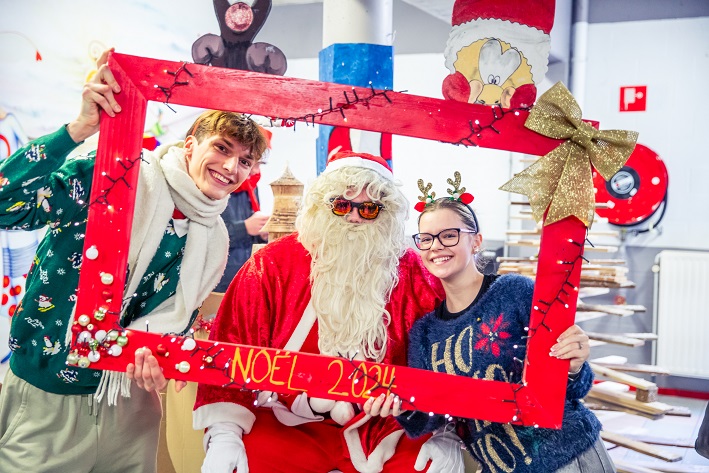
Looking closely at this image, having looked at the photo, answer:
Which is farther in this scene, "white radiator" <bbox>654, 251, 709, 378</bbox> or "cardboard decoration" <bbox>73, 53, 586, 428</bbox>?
"white radiator" <bbox>654, 251, 709, 378</bbox>

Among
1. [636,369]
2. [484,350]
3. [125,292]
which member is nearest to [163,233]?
[125,292]

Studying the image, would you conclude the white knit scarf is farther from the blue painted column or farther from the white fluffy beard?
the blue painted column

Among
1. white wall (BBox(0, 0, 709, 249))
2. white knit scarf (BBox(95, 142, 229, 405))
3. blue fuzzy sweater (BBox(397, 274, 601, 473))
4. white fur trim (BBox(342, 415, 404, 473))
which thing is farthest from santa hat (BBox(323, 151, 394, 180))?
white fur trim (BBox(342, 415, 404, 473))

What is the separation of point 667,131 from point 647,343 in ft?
6.01

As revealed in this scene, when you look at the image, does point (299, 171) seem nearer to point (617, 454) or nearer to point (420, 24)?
point (420, 24)

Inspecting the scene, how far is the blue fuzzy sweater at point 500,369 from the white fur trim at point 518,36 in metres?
0.77

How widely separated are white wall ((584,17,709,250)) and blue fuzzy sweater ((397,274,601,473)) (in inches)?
171

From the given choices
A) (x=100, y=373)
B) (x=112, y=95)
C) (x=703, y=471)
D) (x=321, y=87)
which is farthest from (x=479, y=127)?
(x=703, y=471)

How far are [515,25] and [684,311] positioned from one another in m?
4.35

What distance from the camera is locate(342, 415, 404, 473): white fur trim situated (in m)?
2.28

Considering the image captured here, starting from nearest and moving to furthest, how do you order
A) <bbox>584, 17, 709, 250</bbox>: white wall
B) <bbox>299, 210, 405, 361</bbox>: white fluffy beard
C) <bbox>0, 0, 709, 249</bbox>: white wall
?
<bbox>299, 210, 405, 361</bbox>: white fluffy beard
<bbox>0, 0, 709, 249</bbox>: white wall
<bbox>584, 17, 709, 250</bbox>: white wall

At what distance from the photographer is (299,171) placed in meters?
4.97

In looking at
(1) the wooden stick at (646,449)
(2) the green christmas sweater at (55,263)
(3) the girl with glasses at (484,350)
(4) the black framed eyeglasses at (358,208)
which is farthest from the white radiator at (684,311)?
(2) the green christmas sweater at (55,263)

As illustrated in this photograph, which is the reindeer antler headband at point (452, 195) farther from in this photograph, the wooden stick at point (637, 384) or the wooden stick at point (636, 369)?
the wooden stick at point (636, 369)
